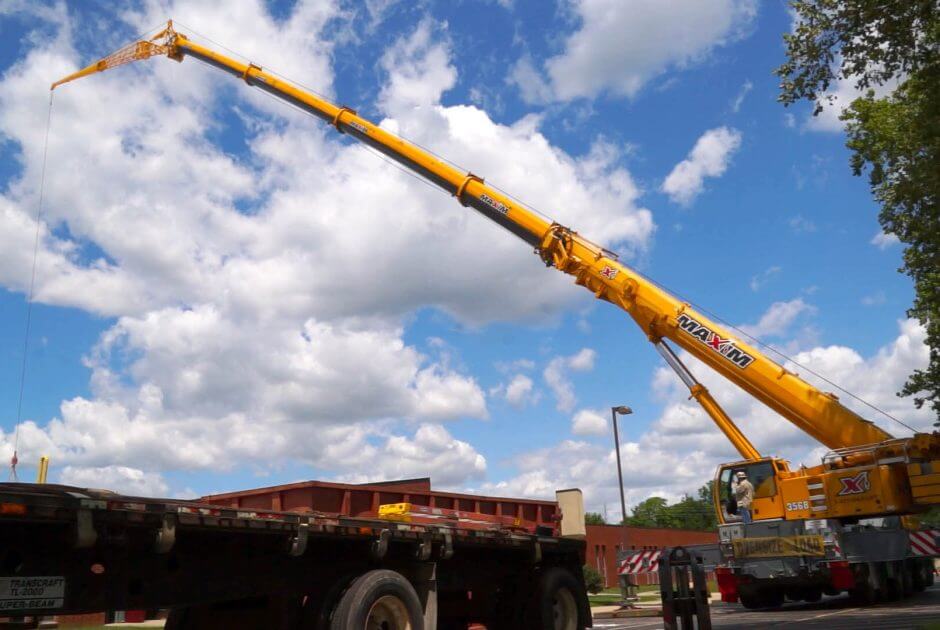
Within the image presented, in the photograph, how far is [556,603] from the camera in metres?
10.5

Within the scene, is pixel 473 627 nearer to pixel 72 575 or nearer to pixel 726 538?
pixel 72 575

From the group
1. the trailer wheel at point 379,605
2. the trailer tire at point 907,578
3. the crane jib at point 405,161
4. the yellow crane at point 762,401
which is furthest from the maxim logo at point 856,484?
the trailer wheel at point 379,605

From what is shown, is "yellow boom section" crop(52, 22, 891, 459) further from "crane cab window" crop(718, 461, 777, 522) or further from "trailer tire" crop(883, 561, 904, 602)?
"trailer tire" crop(883, 561, 904, 602)

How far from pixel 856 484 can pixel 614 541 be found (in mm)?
35942

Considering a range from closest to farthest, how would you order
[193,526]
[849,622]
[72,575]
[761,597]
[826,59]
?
[72,575] → [193,526] → [826,59] → [849,622] → [761,597]

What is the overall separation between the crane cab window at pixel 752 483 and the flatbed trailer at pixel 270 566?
738cm

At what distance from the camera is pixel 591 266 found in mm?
18344

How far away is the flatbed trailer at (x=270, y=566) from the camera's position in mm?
5512

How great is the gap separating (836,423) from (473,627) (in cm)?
886

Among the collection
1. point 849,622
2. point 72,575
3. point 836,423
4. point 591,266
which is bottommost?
point 849,622

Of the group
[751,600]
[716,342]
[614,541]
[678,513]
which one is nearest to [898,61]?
[716,342]

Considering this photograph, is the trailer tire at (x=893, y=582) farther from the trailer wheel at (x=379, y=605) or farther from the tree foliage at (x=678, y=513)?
the tree foliage at (x=678, y=513)

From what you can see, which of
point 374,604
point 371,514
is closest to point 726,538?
point 371,514

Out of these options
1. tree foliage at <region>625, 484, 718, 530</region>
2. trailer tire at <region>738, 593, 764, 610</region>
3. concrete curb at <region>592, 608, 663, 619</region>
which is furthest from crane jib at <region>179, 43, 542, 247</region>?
tree foliage at <region>625, 484, 718, 530</region>
